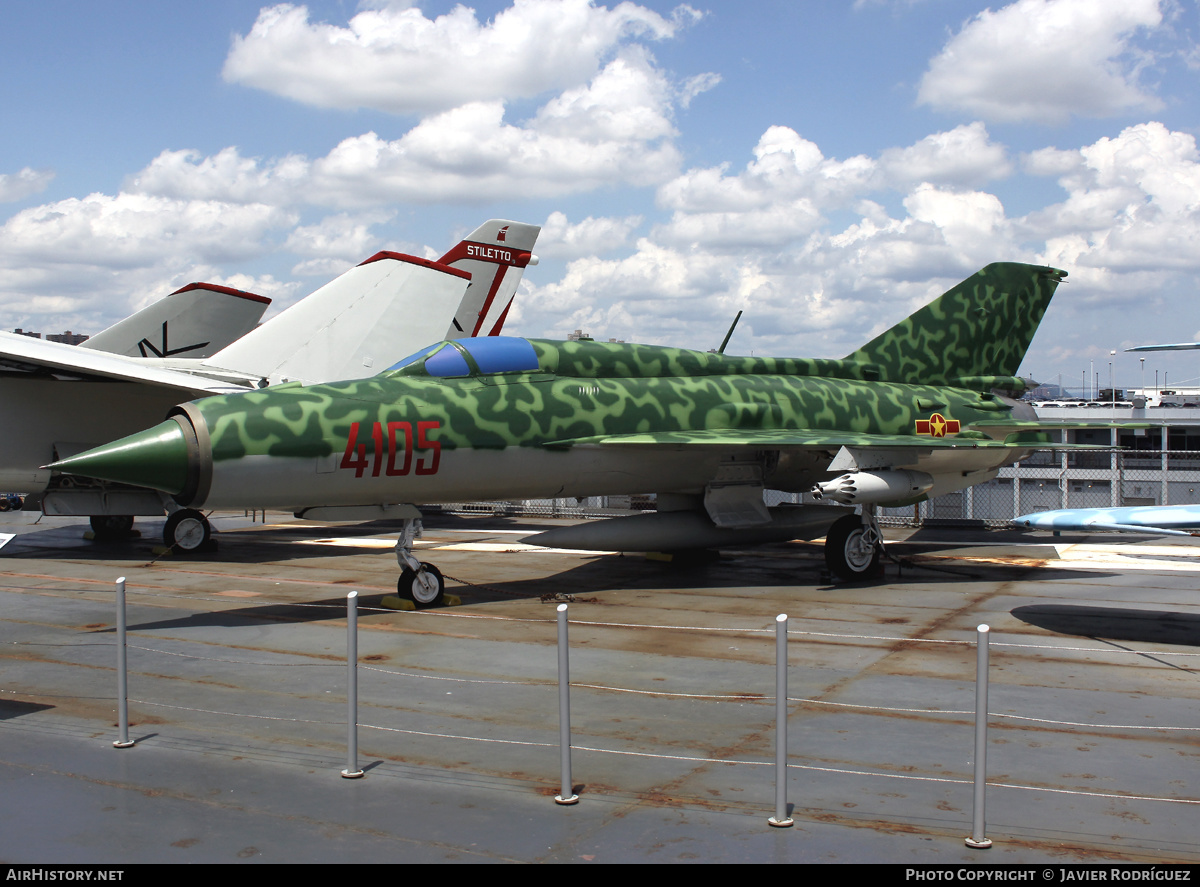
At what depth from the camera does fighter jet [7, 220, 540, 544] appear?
15833 millimetres

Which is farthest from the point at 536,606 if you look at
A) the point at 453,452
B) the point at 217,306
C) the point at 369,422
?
the point at 217,306

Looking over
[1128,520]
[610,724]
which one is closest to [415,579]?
[610,724]

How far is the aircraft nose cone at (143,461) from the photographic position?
8.84 metres

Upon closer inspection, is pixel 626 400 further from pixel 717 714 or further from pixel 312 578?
pixel 717 714

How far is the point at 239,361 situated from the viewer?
18.0 m

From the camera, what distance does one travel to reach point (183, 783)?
17.6ft

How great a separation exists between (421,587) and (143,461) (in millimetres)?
3431

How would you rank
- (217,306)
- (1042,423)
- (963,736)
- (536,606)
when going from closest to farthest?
(963,736) → (536,606) → (1042,423) → (217,306)

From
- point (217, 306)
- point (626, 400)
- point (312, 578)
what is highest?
point (217, 306)

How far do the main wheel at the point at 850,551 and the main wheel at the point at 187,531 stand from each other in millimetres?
10682

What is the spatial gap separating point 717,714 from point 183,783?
3462 mm

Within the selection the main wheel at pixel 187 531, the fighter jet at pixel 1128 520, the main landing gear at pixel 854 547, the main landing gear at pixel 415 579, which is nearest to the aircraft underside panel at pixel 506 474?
the main landing gear at pixel 415 579

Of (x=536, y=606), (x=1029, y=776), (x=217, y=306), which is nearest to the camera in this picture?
(x=1029, y=776)

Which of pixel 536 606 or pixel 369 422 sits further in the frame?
pixel 536 606
